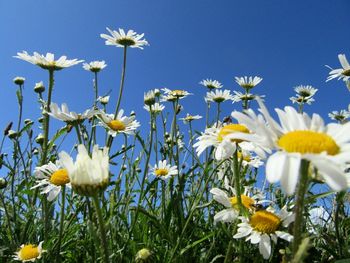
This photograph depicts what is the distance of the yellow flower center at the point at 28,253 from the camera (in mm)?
2551

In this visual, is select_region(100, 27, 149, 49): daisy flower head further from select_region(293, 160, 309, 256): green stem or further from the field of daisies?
select_region(293, 160, 309, 256): green stem

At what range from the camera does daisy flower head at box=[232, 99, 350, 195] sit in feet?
3.14

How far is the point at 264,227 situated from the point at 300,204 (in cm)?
77

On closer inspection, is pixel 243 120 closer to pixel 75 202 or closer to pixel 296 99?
pixel 75 202

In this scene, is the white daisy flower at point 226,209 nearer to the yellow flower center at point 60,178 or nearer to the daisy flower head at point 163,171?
the yellow flower center at point 60,178

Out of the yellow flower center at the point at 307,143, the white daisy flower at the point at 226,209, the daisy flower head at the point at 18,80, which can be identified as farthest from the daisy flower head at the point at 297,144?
the daisy flower head at the point at 18,80

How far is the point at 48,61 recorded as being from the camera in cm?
314

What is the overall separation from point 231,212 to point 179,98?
230 cm

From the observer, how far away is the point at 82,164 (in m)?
1.34

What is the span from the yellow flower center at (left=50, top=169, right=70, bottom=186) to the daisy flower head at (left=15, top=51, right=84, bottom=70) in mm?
887

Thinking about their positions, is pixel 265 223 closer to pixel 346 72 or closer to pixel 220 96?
pixel 346 72

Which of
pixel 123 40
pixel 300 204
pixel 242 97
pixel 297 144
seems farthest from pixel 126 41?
pixel 300 204

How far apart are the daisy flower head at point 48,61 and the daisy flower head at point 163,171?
105 centimetres

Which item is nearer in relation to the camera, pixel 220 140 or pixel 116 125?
pixel 220 140
